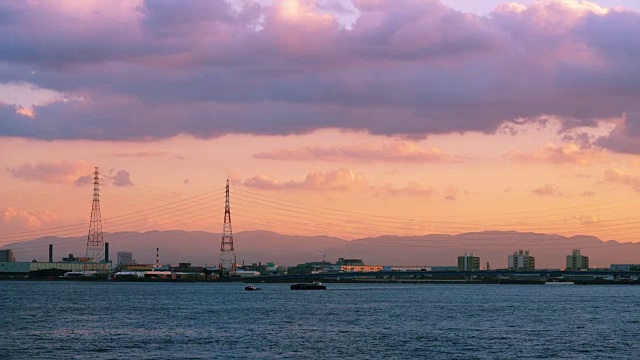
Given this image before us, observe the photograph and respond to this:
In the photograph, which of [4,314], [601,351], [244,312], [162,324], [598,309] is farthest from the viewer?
[598,309]

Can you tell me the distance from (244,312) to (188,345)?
4634cm

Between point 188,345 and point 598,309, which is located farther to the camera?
point 598,309

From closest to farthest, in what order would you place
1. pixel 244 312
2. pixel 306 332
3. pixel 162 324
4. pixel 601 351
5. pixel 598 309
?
pixel 601 351, pixel 306 332, pixel 162 324, pixel 244 312, pixel 598 309

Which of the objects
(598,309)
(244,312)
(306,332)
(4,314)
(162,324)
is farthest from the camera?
(598,309)

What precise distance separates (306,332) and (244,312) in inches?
1361

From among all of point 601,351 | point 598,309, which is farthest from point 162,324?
point 598,309

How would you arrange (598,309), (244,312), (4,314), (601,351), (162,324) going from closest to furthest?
(601,351) → (162,324) → (4,314) → (244,312) → (598,309)

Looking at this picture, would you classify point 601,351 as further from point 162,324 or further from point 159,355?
point 162,324

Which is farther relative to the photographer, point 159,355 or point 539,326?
point 539,326

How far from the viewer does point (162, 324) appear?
100125 mm

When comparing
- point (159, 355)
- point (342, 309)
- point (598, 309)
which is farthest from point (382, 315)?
point (159, 355)

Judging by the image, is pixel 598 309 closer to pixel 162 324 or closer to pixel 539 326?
pixel 539 326

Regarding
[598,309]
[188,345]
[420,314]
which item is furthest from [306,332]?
[598,309]

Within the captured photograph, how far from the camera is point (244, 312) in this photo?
124m
